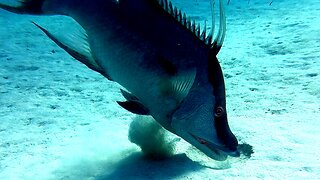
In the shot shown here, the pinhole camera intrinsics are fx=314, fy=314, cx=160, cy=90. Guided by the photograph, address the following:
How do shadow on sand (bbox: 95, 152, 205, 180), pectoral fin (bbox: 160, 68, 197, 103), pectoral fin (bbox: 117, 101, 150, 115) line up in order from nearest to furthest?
1. pectoral fin (bbox: 160, 68, 197, 103)
2. pectoral fin (bbox: 117, 101, 150, 115)
3. shadow on sand (bbox: 95, 152, 205, 180)

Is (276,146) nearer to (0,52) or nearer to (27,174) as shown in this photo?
(27,174)

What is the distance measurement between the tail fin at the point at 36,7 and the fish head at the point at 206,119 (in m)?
0.95

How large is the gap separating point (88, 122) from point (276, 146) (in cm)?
203

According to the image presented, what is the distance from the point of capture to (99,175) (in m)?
2.53

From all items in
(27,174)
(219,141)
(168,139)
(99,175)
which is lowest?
(27,174)

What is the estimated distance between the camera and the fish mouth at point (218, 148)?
1.76m

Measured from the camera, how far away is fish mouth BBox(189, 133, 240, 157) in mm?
1758

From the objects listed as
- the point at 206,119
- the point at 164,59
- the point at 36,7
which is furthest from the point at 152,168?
the point at 36,7

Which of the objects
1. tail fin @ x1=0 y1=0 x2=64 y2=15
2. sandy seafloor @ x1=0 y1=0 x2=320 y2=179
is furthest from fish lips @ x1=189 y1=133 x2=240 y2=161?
tail fin @ x1=0 y1=0 x2=64 y2=15

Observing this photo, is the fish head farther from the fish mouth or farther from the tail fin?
the tail fin

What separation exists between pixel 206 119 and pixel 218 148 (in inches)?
7.5

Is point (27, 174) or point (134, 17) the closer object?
point (134, 17)

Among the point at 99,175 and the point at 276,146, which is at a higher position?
the point at 276,146

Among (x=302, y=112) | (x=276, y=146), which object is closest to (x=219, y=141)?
(x=276, y=146)
